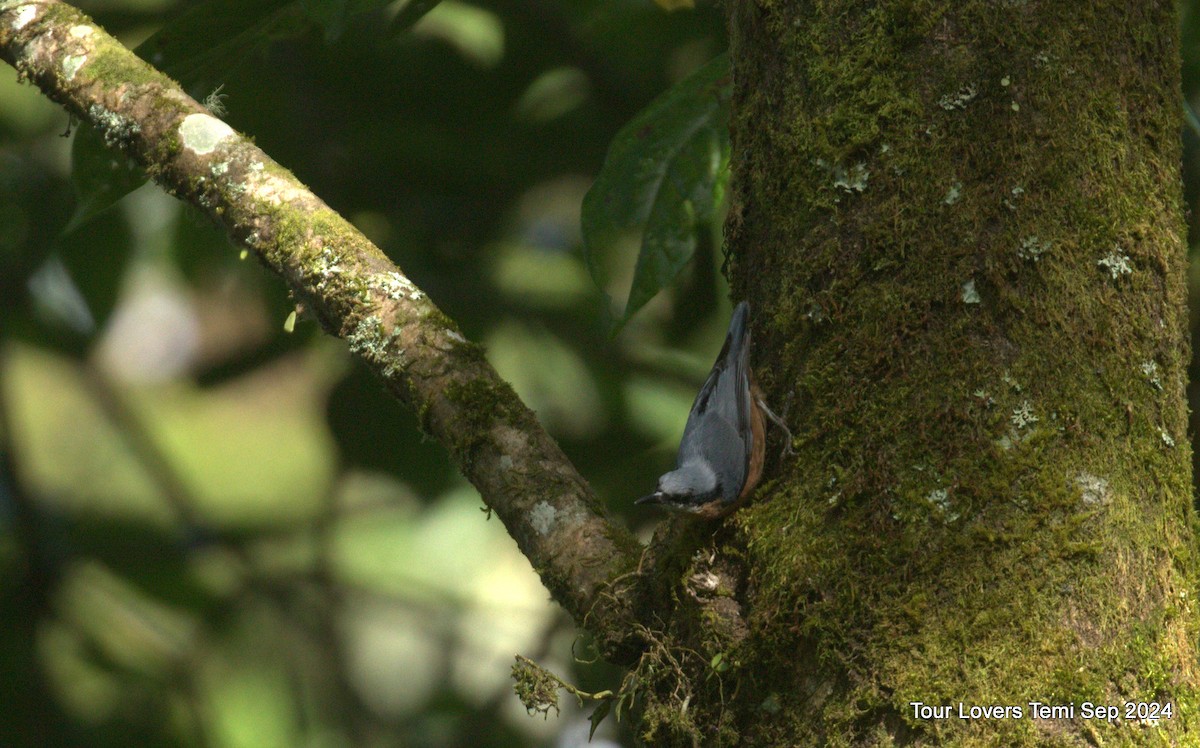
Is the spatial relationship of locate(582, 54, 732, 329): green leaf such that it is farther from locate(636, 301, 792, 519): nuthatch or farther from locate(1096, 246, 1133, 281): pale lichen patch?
locate(1096, 246, 1133, 281): pale lichen patch

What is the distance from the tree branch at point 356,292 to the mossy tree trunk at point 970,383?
0.27 m

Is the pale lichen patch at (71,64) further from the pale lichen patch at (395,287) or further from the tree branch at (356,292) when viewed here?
the pale lichen patch at (395,287)

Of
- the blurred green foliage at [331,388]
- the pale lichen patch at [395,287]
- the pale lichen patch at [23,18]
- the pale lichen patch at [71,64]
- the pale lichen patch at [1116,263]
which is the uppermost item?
the pale lichen patch at [23,18]

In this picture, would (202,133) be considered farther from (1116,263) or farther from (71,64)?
(1116,263)

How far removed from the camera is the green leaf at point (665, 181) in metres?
2.31

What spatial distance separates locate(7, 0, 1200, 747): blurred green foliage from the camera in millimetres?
3715

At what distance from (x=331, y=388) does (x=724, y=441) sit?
6.84 ft

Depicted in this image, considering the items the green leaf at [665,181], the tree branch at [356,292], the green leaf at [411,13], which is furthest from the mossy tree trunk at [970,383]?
the green leaf at [411,13]

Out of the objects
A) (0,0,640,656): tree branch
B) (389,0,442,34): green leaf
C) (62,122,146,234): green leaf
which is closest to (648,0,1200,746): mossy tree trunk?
(0,0,640,656): tree branch

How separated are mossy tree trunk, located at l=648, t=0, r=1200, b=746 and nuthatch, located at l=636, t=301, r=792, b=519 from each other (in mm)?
151

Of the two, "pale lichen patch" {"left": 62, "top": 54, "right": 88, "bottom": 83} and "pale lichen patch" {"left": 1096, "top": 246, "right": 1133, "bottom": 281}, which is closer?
"pale lichen patch" {"left": 1096, "top": 246, "right": 1133, "bottom": 281}

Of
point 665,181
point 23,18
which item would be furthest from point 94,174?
point 665,181

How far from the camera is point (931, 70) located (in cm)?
165

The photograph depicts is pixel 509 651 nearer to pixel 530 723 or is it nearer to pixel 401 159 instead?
pixel 530 723
